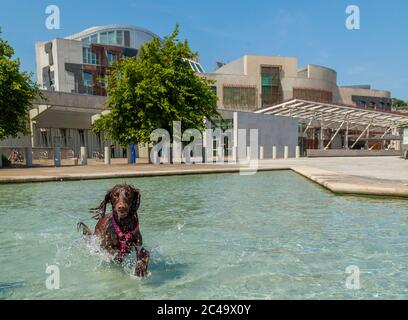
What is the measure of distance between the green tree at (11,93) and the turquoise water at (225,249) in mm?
13733

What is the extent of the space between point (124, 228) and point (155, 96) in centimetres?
1921

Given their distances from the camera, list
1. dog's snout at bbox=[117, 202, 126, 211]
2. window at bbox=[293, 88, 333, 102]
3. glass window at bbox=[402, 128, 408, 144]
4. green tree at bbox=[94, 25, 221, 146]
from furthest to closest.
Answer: window at bbox=[293, 88, 333, 102] < glass window at bbox=[402, 128, 408, 144] < green tree at bbox=[94, 25, 221, 146] < dog's snout at bbox=[117, 202, 126, 211]

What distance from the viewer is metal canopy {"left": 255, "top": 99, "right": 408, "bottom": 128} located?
41784mm

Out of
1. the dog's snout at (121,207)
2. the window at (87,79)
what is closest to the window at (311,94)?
the window at (87,79)

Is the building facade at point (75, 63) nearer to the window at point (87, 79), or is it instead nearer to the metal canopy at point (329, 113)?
the window at point (87, 79)

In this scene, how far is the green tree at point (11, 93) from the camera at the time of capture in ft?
68.1

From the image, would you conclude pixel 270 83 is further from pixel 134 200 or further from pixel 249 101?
pixel 134 200

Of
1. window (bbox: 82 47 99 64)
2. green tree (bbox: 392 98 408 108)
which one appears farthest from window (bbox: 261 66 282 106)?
green tree (bbox: 392 98 408 108)

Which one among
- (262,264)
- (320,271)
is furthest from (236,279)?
(320,271)

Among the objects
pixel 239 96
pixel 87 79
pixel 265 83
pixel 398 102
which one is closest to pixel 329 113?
pixel 239 96

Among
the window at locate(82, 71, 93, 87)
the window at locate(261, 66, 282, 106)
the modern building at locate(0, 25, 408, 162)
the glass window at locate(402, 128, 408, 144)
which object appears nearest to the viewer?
the glass window at locate(402, 128, 408, 144)

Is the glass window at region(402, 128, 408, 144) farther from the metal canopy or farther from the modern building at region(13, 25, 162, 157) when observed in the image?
the modern building at region(13, 25, 162, 157)

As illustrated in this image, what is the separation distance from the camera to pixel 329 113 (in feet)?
153

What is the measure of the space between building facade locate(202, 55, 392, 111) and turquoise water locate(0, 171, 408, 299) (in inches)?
2071
